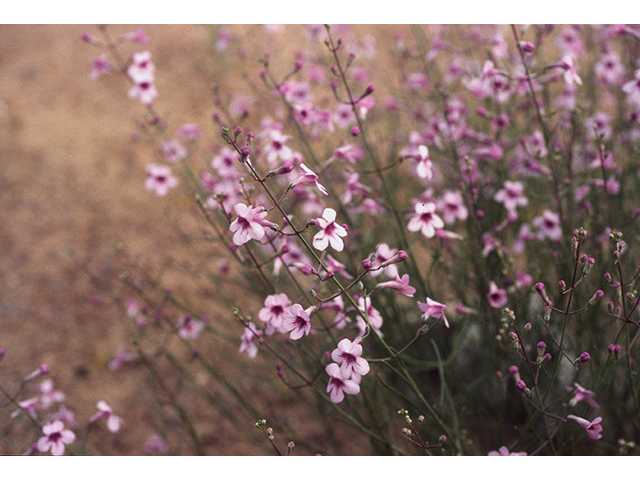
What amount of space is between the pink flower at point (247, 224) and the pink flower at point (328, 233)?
0.17 m

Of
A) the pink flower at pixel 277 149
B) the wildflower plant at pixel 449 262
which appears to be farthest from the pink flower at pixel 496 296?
the pink flower at pixel 277 149

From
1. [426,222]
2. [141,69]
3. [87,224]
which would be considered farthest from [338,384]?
[87,224]

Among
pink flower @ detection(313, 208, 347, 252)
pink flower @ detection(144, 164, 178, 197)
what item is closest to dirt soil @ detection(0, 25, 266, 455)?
pink flower @ detection(144, 164, 178, 197)

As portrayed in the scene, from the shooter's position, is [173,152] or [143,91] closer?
[143,91]

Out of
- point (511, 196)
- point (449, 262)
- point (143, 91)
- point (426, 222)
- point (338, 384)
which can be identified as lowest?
point (449, 262)

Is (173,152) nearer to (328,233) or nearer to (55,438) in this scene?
(55,438)

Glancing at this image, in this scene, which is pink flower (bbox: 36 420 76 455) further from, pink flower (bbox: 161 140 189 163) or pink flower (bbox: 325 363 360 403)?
pink flower (bbox: 161 140 189 163)

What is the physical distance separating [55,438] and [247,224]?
Result: 1.32 meters

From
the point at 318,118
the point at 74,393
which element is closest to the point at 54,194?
the point at 74,393

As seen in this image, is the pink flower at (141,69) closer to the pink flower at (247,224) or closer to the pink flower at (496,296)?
the pink flower at (247,224)

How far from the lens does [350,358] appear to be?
4.69ft

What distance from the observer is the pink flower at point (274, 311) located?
1583mm
